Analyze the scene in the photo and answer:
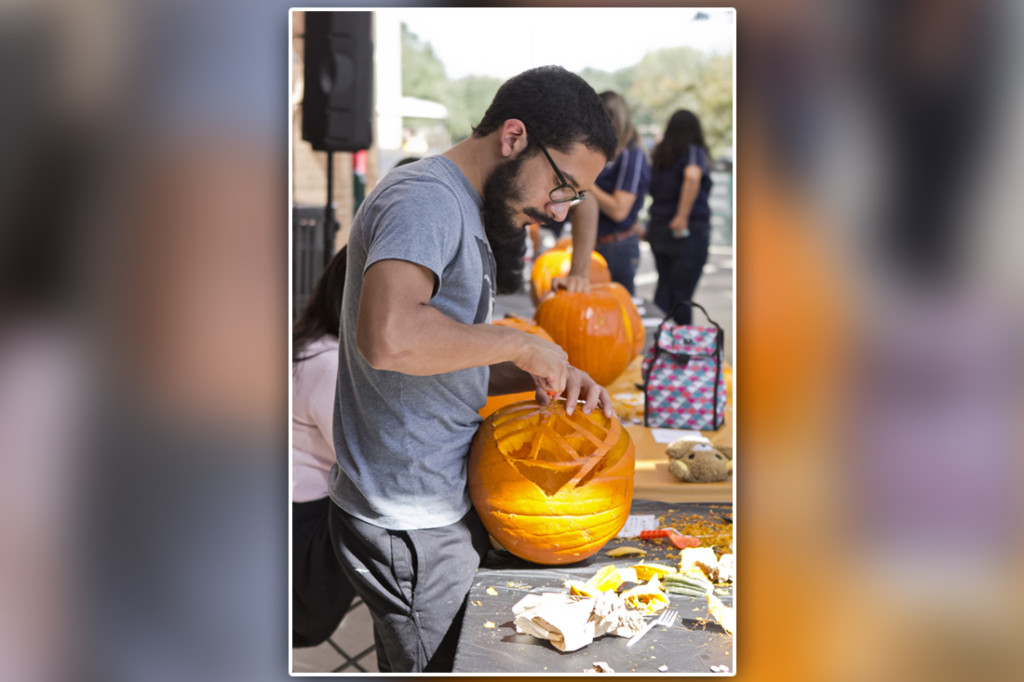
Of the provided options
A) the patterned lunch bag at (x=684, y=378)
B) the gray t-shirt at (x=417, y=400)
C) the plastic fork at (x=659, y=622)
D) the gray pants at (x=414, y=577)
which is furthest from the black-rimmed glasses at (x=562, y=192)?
the plastic fork at (x=659, y=622)

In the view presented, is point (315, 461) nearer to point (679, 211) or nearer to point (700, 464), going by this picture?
point (700, 464)

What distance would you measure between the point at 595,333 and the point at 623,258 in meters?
0.22

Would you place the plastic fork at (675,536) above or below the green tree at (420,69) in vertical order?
below

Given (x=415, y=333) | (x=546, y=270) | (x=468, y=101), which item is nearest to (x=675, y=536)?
(x=415, y=333)

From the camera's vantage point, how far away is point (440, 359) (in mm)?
1548

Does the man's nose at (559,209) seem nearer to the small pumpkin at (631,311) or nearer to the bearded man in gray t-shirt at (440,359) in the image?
the bearded man in gray t-shirt at (440,359)

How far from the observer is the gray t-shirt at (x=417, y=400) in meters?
1.58

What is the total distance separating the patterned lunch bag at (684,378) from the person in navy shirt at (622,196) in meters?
0.25

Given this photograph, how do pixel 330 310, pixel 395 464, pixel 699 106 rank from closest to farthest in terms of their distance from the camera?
pixel 395 464 < pixel 330 310 < pixel 699 106

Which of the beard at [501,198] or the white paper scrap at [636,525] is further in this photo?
the white paper scrap at [636,525]
